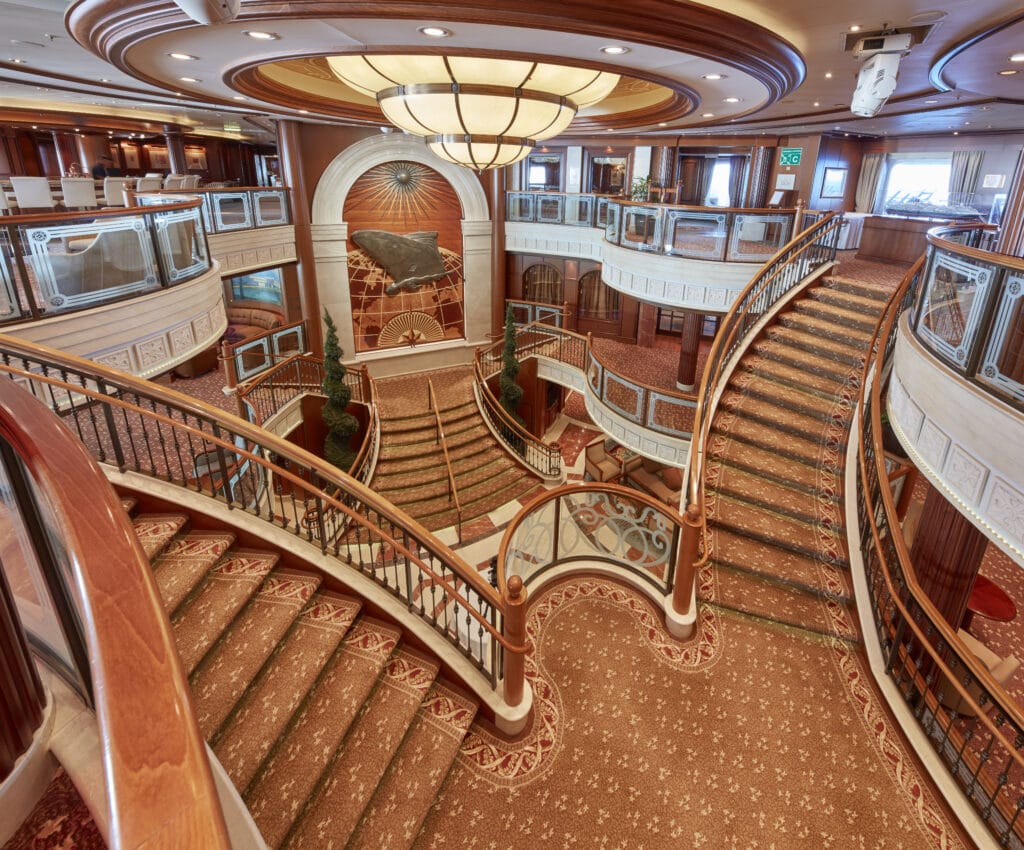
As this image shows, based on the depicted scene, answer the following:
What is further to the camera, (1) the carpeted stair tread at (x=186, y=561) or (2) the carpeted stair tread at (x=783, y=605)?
(2) the carpeted stair tread at (x=783, y=605)

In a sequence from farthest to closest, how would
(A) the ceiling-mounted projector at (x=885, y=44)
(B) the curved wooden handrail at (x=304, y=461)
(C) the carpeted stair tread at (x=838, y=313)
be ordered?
1. (C) the carpeted stair tread at (x=838, y=313)
2. (A) the ceiling-mounted projector at (x=885, y=44)
3. (B) the curved wooden handrail at (x=304, y=461)

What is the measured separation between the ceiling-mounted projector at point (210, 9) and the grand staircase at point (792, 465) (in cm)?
454

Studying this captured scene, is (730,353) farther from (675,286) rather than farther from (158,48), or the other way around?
(158,48)

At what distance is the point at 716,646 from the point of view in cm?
400

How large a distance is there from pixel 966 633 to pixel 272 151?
75.1 feet

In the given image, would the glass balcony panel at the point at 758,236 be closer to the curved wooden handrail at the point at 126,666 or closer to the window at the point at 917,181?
the window at the point at 917,181

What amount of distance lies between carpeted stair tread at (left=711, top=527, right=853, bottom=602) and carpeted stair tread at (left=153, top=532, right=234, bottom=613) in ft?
12.4

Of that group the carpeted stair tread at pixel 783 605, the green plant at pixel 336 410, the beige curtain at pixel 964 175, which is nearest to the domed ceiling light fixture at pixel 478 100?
the carpeted stair tread at pixel 783 605

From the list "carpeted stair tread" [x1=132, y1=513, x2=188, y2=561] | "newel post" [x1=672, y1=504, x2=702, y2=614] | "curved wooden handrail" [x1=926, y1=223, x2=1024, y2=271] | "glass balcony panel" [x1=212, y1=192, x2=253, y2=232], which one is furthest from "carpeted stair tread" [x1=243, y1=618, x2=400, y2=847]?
"glass balcony panel" [x1=212, y1=192, x2=253, y2=232]

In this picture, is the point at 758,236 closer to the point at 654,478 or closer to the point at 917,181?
the point at 654,478

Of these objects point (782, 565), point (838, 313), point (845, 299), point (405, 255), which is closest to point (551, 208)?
point (405, 255)

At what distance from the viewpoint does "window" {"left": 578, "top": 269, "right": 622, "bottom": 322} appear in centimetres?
1478

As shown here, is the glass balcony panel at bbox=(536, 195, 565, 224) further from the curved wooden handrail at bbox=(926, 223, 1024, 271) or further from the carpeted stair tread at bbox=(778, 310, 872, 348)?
the curved wooden handrail at bbox=(926, 223, 1024, 271)

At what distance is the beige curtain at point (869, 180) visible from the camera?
13.1 metres
